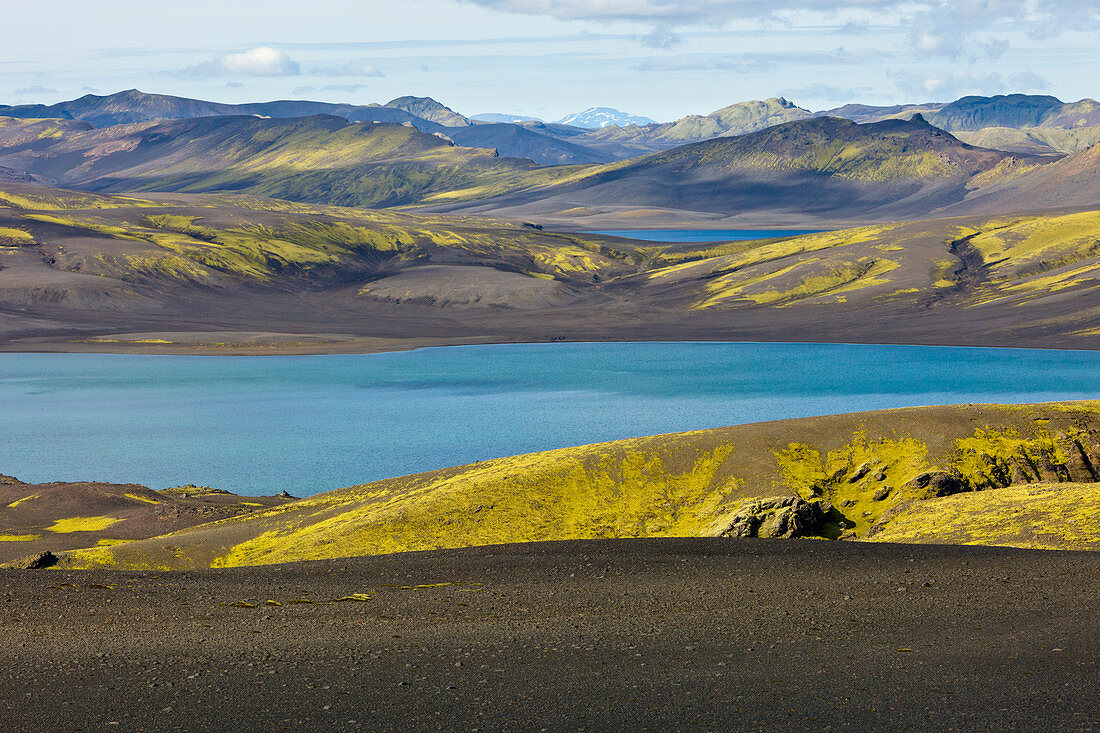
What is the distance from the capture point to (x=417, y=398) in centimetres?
9456

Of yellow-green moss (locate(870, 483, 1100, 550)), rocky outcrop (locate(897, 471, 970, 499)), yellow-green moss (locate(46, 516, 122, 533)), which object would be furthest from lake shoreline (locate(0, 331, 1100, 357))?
yellow-green moss (locate(870, 483, 1100, 550))

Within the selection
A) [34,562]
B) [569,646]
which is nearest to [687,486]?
[569,646]

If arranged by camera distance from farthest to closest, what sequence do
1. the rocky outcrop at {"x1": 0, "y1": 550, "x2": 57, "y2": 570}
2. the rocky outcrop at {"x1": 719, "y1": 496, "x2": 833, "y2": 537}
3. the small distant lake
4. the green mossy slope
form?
the small distant lake
the green mossy slope
the rocky outcrop at {"x1": 719, "y1": 496, "x2": 833, "y2": 537}
the rocky outcrop at {"x1": 0, "y1": 550, "x2": 57, "y2": 570}

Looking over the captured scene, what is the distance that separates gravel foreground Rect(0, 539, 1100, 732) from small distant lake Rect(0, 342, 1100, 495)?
39.5m

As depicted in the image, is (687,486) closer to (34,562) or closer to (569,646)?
(569,646)

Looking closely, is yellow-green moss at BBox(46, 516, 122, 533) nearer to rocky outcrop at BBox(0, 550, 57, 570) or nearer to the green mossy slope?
the green mossy slope

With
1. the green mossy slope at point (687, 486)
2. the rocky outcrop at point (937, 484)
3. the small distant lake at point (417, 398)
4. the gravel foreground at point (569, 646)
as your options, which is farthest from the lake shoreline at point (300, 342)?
the gravel foreground at point (569, 646)

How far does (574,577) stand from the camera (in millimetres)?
23219

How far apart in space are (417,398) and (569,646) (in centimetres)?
7827

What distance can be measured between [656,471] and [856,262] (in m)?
151

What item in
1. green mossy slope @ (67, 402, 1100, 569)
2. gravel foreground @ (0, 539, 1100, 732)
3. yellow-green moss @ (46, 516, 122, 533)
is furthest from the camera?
yellow-green moss @ (46, 516, 122, 533)

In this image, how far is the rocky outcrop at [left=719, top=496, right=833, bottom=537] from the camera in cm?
3291

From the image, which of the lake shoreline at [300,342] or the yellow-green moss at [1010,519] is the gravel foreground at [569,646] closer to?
the yellow-green moss at [1010,519]

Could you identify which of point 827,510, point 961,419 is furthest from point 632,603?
point 961,419
